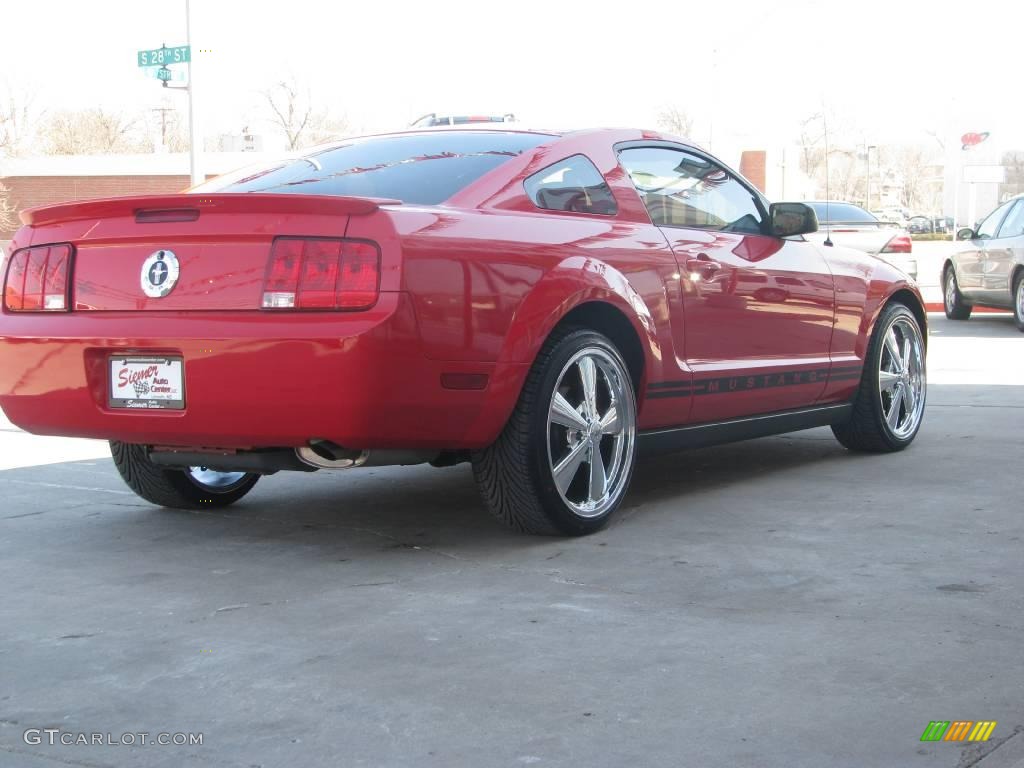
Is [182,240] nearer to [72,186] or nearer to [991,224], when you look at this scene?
[991,224]

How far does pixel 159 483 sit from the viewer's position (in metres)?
5.64

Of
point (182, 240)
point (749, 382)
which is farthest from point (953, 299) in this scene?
point (182, 240)

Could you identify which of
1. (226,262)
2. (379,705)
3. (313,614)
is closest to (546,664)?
(379,705)

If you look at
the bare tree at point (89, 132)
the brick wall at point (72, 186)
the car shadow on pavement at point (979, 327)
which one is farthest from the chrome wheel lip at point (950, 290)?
the bare tree at point (89, 132)

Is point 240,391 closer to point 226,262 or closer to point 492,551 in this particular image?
point 226,262

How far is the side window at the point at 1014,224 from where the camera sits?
15.8 meters

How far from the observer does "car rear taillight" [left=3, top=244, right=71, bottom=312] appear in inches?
189

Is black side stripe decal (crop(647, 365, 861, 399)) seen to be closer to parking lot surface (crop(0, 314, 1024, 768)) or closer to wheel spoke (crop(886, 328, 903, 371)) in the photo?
wheel spoke (crop(886, 328, 903, 371))

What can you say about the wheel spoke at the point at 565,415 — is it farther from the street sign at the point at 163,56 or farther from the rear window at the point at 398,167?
the street sign at the point at 163,56

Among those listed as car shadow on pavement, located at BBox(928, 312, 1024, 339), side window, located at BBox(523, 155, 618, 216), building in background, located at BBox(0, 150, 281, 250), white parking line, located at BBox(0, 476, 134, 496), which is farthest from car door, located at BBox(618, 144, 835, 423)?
building in background, located at BBox(0, 150, 281, 250)

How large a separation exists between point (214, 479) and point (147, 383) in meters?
1.25

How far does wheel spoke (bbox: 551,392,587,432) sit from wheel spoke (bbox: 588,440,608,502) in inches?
4.3

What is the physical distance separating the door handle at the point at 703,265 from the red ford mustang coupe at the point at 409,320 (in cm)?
2

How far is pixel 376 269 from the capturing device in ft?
14.1
